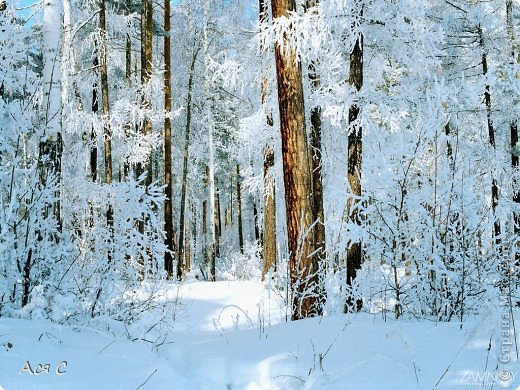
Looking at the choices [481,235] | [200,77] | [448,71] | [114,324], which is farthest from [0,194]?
[448,71]

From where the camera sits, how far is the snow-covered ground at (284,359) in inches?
96.3

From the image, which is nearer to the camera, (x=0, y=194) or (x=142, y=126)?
(x=0, y=194)

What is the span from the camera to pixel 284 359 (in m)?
3.06

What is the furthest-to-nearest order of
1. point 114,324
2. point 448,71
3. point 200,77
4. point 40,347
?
1. point 200,77
2. point 448,71
3. point 114,324
4. point 40,347

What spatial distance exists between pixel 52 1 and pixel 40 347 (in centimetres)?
533

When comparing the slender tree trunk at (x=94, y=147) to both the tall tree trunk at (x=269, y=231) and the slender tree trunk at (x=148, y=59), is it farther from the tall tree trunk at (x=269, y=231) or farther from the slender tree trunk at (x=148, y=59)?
the tall tree trunk at (x=269, y=231)

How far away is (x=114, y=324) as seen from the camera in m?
4.04

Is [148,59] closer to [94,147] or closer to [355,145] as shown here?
[94,147]

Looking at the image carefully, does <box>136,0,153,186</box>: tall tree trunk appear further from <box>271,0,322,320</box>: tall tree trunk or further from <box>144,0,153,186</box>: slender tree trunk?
<box>271,0,322,320</box>: tall tree trunk

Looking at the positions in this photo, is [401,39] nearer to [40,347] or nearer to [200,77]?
[40,347]

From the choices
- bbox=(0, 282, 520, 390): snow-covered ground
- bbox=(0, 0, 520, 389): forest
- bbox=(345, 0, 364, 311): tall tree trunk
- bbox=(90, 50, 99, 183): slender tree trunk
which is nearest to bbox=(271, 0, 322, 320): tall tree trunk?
bbox=(0, 0, 520, 389): forest

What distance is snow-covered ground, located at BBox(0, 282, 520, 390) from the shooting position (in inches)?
96.3

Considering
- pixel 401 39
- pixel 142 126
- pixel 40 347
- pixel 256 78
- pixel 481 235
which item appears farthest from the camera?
pixel 142 126

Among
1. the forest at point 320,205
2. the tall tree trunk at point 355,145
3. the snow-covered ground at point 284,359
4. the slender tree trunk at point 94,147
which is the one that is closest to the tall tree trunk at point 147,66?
the slender tree trunk at point 94,147
